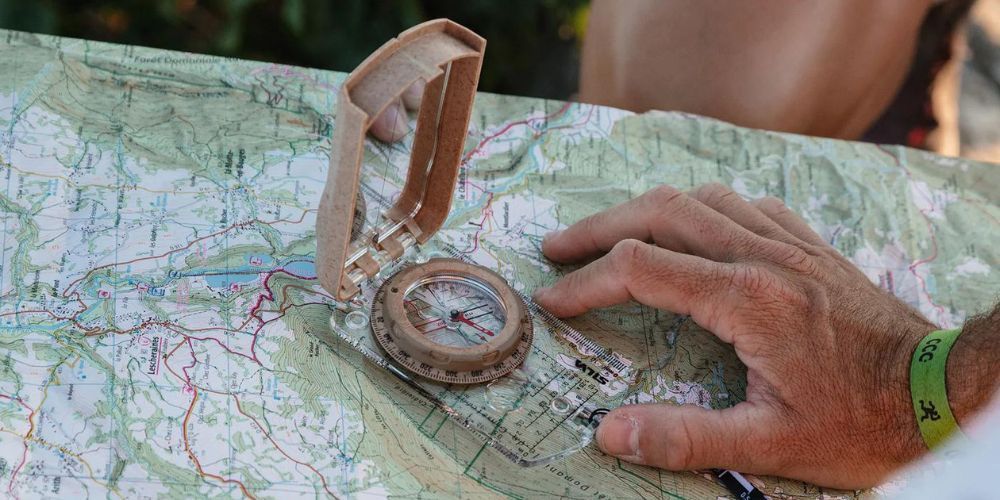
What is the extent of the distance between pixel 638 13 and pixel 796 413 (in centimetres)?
118

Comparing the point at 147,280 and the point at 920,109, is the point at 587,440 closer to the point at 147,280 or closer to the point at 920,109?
the point at 147,280

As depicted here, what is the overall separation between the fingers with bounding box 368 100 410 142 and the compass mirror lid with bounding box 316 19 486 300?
Result: 173 millimetres

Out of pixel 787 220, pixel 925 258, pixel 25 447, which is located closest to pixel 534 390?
pixel 787 220

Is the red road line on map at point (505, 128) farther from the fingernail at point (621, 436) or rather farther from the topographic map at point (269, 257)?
the fingernail at point (621, 436)

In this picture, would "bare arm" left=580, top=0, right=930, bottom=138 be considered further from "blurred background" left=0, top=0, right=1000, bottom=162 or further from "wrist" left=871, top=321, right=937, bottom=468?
"wrist" left=871, top=321, right=937, bottom=468

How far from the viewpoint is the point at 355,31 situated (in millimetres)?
3043

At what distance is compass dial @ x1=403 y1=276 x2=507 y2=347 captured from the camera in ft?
5.59

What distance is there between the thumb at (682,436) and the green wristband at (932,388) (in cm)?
28

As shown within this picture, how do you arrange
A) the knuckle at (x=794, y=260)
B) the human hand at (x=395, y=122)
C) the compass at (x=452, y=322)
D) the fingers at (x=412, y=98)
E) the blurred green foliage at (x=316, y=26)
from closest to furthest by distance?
the compass at (x=452, y=322)
the knuckle at (x=794, y=260)
the human hand at (x=395, y=122)
the fingers at (x=412, y=98)
the blurred green foliage at (x=316, y=26)

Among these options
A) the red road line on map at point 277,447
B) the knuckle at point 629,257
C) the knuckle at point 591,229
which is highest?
the knuckle at point 629,257

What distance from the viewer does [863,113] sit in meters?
2.84

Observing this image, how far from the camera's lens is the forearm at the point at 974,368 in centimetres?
166

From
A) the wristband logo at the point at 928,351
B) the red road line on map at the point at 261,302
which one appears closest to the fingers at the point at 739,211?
the wristband logo at the point at 928,351

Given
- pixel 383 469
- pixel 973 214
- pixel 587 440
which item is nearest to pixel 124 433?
pixel 383 469
